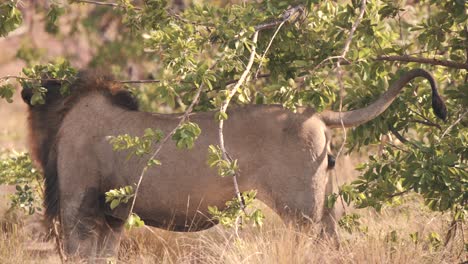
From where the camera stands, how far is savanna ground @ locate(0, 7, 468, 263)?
495 centimetres

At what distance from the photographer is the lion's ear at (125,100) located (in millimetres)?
6020

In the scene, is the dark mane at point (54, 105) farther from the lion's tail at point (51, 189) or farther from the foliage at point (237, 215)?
the foliage at point (237, 215)

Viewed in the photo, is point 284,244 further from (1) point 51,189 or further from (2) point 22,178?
(2) point 22,178

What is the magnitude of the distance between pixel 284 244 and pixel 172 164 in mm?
999

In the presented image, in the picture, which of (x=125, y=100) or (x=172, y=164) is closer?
(x=172, y=164)

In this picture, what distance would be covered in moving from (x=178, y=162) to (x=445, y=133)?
1.73 meters

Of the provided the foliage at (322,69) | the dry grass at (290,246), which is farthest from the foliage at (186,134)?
the dry grass at (290,246)

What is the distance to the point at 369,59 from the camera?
5.07 meters

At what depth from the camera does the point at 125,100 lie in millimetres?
6055

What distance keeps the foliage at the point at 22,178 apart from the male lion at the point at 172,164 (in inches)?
23.2

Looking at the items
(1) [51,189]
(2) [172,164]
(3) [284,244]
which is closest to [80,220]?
(1) [51,189]

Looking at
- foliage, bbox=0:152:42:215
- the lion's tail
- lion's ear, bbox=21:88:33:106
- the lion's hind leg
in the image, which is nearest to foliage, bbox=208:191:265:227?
the lion's hind leg

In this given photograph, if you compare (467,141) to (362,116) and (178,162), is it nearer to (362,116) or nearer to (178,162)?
(362,116)

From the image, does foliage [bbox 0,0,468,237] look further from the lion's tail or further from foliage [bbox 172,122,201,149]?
the lion's tail
